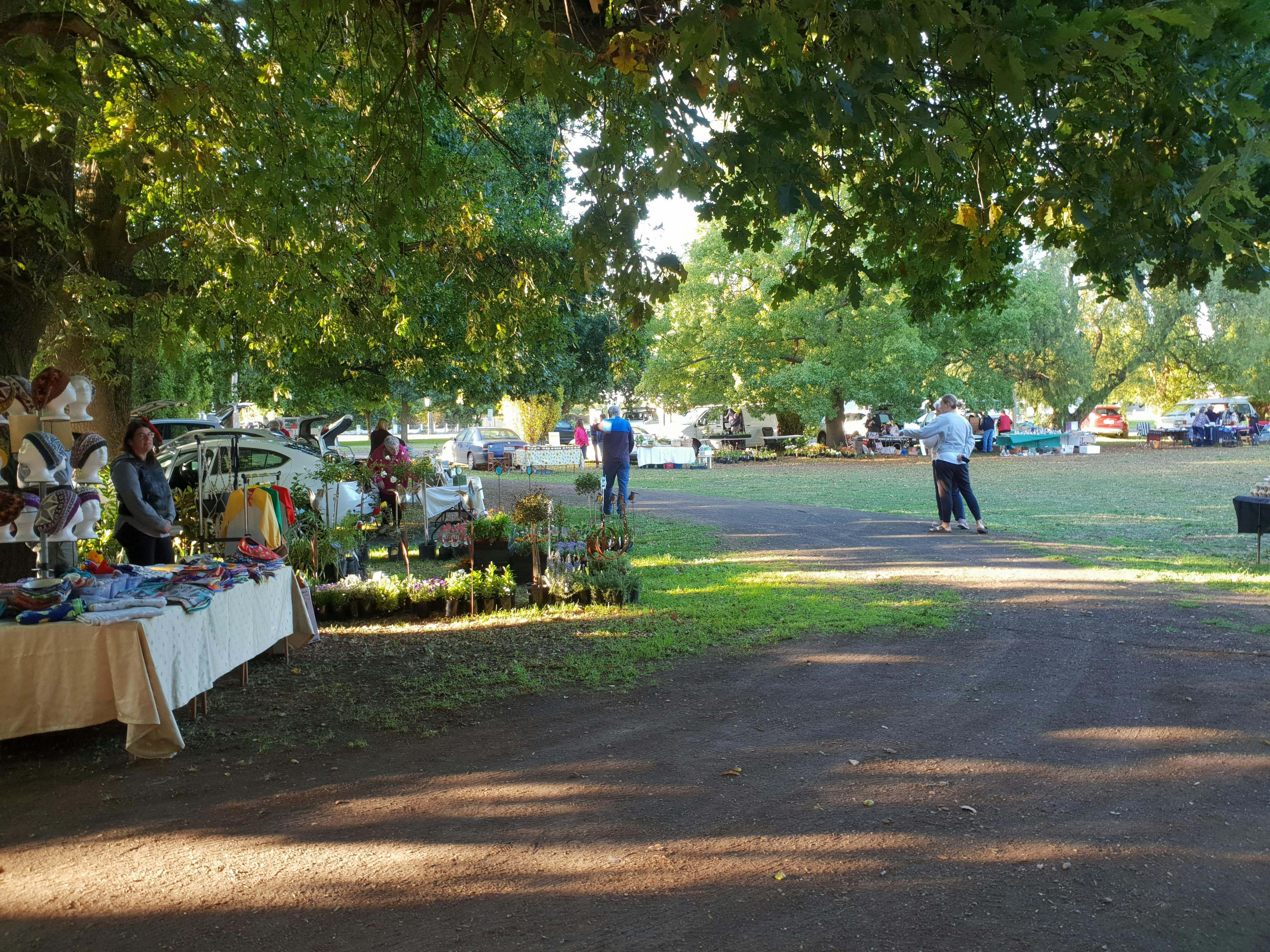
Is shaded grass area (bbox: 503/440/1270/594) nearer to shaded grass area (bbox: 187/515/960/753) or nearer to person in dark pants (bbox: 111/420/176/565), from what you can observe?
shaded grass area (bbox: 187/515/960/753)

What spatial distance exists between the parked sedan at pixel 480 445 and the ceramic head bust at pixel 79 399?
26.6 metres

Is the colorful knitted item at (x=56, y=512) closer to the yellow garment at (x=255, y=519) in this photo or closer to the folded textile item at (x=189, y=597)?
the folded textile item at (x=189, y=597)

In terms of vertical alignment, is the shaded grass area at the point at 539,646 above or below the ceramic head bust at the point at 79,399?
below

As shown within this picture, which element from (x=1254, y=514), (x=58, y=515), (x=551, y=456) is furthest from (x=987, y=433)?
(x=58, y=515)

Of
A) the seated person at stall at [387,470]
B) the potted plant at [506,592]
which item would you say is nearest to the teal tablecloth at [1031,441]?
the seated person at stall at [387,470]

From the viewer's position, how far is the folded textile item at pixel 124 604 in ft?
17.1

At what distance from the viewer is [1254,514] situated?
1004cm

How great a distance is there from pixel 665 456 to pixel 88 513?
2706 cm

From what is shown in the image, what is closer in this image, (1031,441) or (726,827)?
(726,827)

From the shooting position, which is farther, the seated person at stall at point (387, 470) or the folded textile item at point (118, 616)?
the seated person at stall at point (387, 470)

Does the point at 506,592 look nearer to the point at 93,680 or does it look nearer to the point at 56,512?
the point at 56,512

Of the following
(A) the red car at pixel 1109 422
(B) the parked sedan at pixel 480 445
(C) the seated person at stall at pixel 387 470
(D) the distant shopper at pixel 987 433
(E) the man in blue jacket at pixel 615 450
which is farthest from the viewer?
(A) the red car at pixel 1109 422

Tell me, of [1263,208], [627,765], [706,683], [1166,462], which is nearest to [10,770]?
[627,765]

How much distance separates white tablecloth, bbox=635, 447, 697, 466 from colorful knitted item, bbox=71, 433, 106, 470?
26336mm
